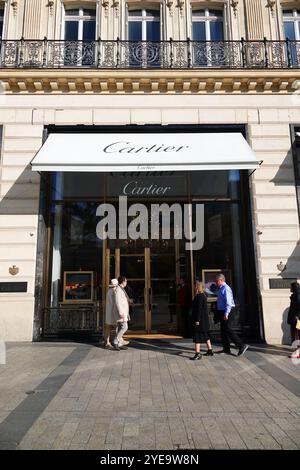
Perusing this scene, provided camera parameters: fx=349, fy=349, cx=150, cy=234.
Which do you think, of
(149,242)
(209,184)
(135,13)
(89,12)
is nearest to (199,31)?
(135,13)

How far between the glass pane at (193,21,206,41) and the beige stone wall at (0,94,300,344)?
2.23 m

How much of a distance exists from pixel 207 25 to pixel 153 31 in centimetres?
175

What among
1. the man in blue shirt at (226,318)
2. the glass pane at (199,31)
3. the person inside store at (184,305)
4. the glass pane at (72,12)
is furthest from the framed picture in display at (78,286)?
the glass pane at (72,12)

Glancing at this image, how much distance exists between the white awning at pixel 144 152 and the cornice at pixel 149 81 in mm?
1445

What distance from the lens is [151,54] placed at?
10.6 meters

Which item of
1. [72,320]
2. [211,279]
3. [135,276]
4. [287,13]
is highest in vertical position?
[287,13]

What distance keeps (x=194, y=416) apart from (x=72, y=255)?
6811mm

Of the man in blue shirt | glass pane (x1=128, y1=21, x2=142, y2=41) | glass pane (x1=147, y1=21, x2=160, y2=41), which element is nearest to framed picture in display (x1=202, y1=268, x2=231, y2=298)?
the man in blue shirt

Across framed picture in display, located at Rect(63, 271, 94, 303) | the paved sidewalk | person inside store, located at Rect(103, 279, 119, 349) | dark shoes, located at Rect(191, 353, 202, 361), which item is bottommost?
the paved sidewalk

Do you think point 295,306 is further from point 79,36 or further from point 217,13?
point 79,36

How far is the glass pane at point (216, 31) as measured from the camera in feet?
36.6

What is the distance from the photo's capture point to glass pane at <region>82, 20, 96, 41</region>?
1104cm

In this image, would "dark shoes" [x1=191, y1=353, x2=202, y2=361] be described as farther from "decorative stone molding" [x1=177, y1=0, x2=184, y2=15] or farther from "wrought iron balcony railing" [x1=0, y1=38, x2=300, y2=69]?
"decorative stone molding" [x1=177, y1=0, x2=184, y2=15]
